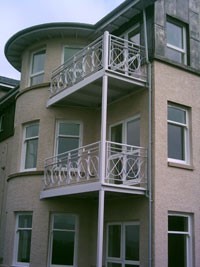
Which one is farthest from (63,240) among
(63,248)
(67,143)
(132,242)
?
(67,143)

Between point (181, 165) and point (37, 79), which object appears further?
point (37, 79)

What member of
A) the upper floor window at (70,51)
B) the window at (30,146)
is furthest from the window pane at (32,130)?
the upper floor window at (70,51)

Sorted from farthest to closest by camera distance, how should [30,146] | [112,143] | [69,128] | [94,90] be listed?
[30,146], [69,128], [94,90], [112,143]

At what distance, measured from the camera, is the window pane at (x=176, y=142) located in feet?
42.4

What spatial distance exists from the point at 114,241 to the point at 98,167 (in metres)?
3.17

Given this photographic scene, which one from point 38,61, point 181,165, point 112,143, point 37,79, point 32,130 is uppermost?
point 38,61

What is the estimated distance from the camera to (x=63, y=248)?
45.5ft

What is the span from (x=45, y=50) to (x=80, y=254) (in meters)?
7.95

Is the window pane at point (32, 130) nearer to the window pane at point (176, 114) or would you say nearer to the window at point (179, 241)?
the window pane at point (176, 114)

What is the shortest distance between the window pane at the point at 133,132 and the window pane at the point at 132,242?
2678 mm

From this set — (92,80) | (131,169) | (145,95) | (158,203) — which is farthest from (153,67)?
(158,203)

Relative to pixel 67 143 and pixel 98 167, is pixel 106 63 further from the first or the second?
pixel 67 143

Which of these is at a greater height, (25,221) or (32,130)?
(32,130)

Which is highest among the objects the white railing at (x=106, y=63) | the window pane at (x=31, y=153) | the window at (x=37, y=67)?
the window at (x=37, y=67)
